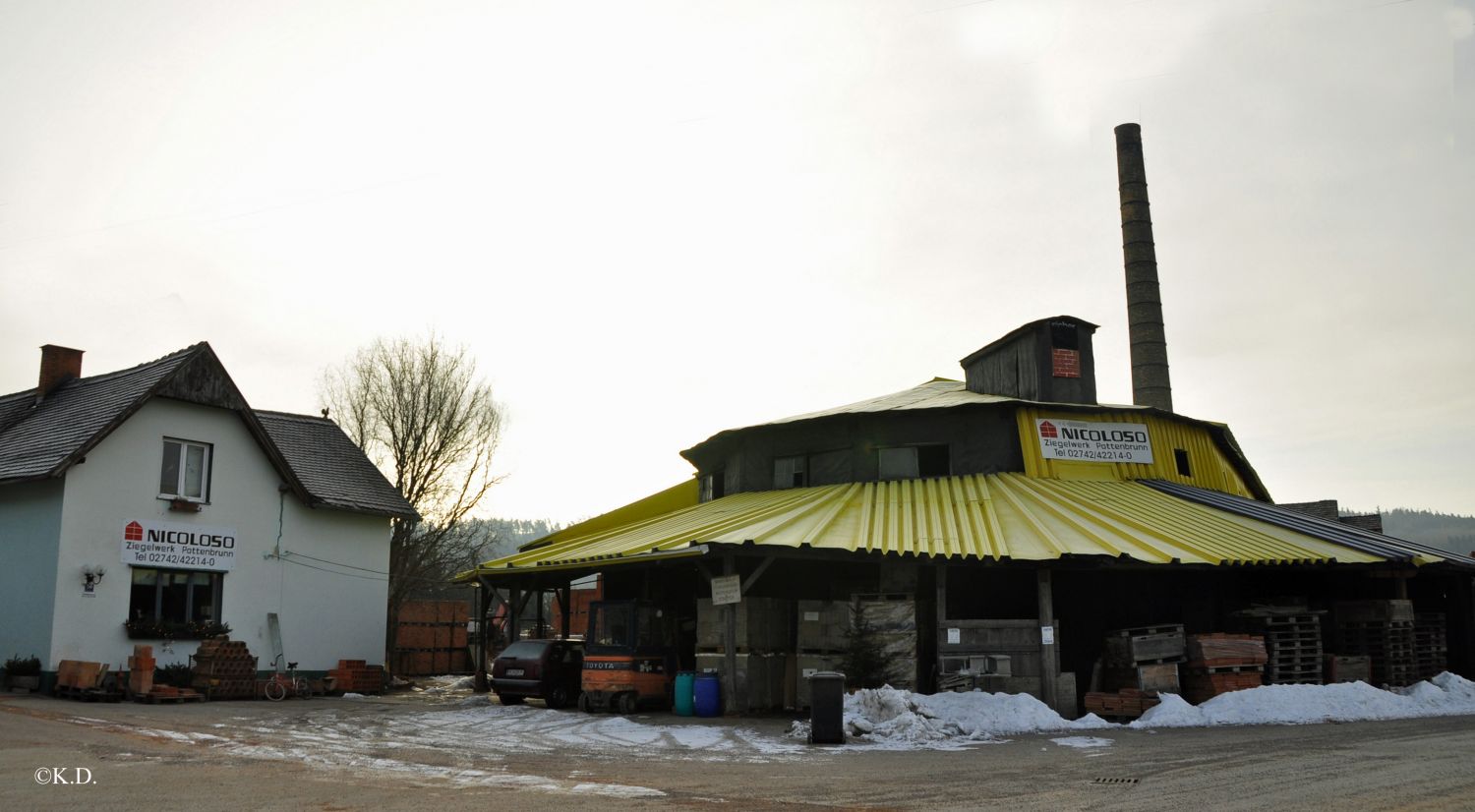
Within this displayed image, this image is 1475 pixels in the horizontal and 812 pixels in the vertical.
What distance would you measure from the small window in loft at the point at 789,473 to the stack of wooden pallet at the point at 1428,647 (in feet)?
44.9

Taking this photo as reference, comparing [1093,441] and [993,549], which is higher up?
[1093,441]

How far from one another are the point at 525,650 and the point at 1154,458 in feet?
51.7

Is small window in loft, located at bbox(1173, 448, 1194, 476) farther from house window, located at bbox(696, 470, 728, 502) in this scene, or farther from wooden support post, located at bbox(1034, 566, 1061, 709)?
house window, located at bbox(696, 470, 728, 502)

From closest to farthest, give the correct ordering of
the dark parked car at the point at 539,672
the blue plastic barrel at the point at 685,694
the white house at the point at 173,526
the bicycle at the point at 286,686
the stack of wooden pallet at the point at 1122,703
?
1. the stack of wooden pallet at the point at 1122,703
2. the blue plastic barrel at the point at 685,694
3. the dark parked car at the point at 539,672
4. the white house at the point at 173,526
5. the bicycle at the point at 286,686

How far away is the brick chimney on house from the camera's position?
29.6m

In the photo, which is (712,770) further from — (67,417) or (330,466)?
(330,466)

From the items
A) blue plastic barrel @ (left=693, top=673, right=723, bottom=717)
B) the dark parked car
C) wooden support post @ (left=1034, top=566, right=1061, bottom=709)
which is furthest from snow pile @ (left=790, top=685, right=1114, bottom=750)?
the dark parked car

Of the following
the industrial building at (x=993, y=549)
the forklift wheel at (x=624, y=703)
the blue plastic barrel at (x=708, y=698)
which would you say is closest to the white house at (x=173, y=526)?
the industrial building at (x=993, y=549)

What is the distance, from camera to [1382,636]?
21.8m

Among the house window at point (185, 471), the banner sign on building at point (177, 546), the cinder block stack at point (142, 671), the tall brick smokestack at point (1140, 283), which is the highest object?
the tall brick smokestack at point (1140, 283)

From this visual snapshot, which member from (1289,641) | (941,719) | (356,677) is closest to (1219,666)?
(1289,641)

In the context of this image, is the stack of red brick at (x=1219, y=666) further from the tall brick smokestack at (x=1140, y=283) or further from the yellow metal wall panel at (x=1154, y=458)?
the tall brick smokestack at (x=1140, y=283)

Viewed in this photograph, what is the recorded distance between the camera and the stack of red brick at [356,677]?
2797 centimetres

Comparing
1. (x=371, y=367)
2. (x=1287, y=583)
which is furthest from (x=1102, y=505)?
(x=371, y=367)
